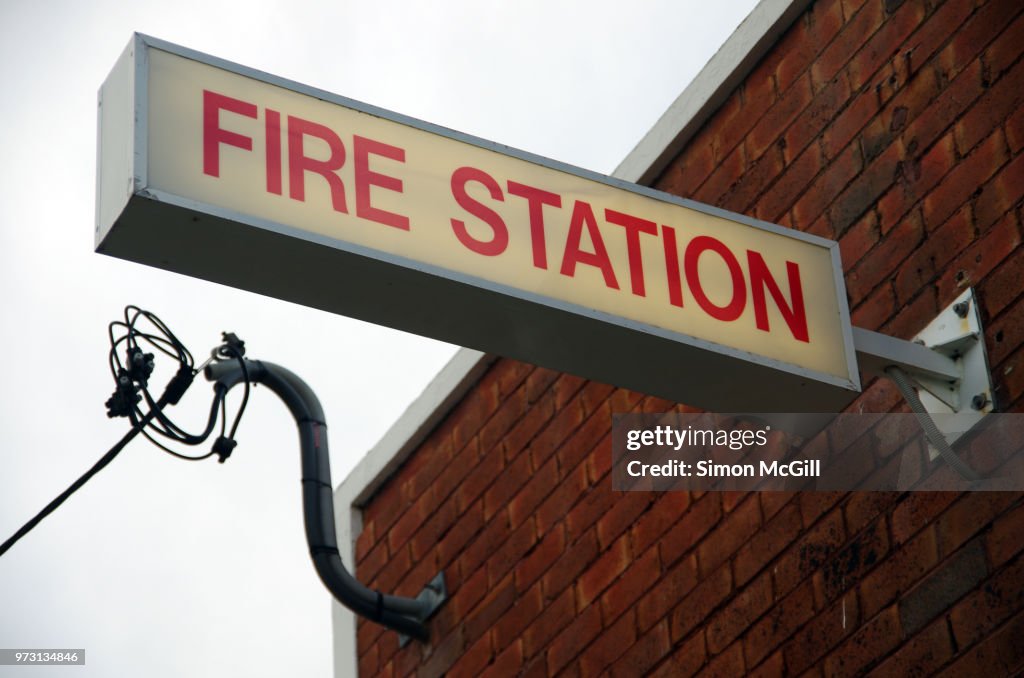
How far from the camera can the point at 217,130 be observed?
3.42 metres

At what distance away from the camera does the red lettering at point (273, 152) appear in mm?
3422

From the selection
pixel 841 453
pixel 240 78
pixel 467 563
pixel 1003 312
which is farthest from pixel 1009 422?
pixel 467 563

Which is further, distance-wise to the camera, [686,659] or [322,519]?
[322,519]

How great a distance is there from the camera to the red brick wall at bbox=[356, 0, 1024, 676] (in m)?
4.14

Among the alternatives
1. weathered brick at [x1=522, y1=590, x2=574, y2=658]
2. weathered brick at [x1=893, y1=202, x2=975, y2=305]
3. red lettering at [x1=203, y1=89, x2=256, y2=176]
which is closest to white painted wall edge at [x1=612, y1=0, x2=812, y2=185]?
weathered brick at [x1=893, y1=202, x2=975, y2=305]

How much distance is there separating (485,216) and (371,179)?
0.91 ft

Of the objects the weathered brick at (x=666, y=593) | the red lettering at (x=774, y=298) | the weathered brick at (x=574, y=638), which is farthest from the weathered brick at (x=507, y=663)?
the red lettering at (x=774, y=298)

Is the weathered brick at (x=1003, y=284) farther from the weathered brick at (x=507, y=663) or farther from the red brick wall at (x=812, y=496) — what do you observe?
the weathered brick at (x=507, y=663)

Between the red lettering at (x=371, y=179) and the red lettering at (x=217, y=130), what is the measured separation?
245 millimetres

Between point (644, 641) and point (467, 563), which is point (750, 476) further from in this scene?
point (467, 563)

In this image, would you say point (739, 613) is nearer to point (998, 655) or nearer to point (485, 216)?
point (998, 655)

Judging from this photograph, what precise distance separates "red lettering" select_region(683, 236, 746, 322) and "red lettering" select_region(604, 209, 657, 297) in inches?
4.3

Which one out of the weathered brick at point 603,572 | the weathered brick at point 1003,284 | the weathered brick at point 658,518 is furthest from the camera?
the weathered brick at point 603,572

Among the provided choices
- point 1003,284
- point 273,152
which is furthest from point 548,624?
point 273,152
